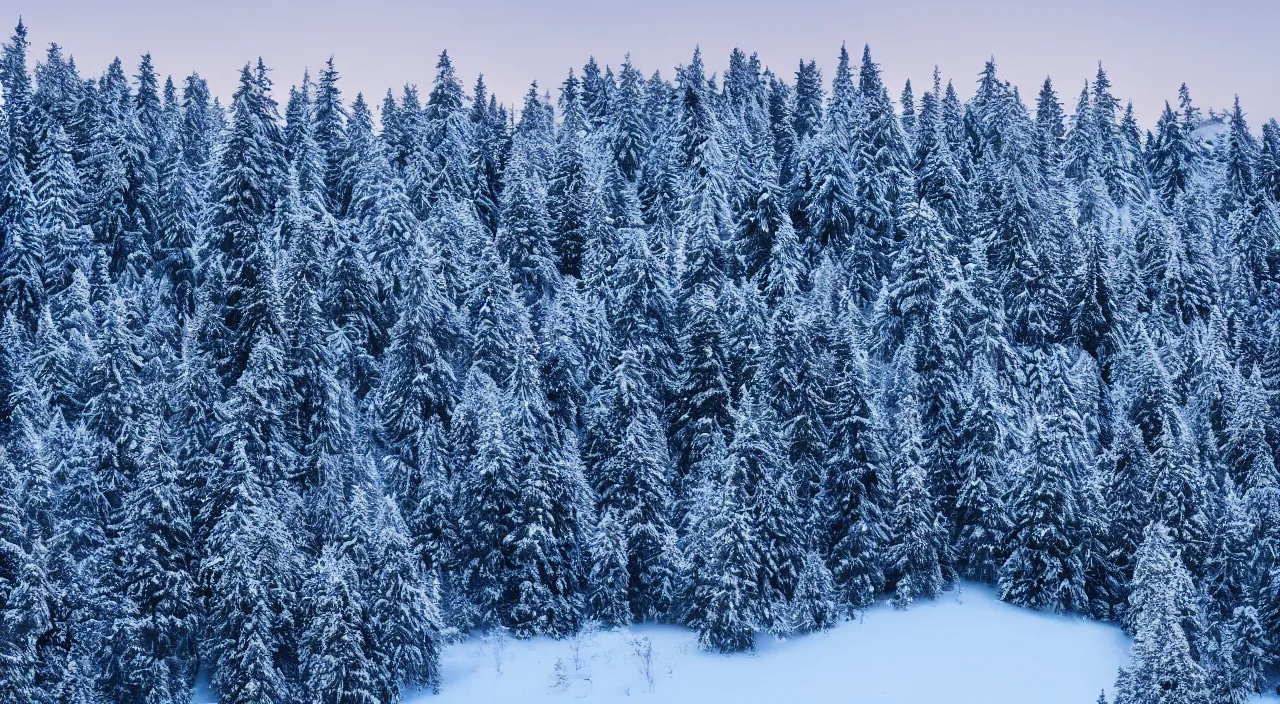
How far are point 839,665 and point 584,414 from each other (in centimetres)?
1600

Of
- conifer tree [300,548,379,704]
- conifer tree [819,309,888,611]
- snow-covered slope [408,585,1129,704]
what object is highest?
conifer tree [819,309,888,611]

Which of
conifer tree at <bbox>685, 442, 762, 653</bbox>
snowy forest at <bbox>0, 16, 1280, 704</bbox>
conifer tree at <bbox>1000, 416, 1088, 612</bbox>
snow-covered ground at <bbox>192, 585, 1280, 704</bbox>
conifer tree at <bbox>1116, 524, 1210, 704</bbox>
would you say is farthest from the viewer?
conifer tree at <bbox>1000, 416, 1088, 612</bbox>

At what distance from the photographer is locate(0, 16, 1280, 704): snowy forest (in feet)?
117

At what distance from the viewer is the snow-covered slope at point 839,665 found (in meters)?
38.3

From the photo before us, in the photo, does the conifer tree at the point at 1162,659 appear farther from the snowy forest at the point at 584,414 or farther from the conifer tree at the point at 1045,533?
the conifer tree at the point at 1045,533

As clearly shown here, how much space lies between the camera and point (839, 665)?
4059 centimetres

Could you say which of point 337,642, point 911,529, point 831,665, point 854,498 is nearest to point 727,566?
point 831,665

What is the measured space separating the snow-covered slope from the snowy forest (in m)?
1.10

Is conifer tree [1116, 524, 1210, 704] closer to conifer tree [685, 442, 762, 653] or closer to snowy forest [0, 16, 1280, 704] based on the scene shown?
snowy forest [0, 16, 1280, 704]

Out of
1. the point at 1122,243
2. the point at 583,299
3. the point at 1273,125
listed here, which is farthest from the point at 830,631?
the point at 1273,125

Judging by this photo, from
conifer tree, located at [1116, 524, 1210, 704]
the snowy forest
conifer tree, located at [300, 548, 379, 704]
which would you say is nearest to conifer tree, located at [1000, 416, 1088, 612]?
the snowy forest

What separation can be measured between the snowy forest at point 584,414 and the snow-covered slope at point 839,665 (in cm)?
110

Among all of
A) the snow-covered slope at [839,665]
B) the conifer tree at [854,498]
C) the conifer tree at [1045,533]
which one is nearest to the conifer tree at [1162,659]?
the snow-covered slope at [839,665]

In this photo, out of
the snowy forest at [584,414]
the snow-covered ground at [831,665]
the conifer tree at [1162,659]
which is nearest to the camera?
the conifer tree at [1162,659]
